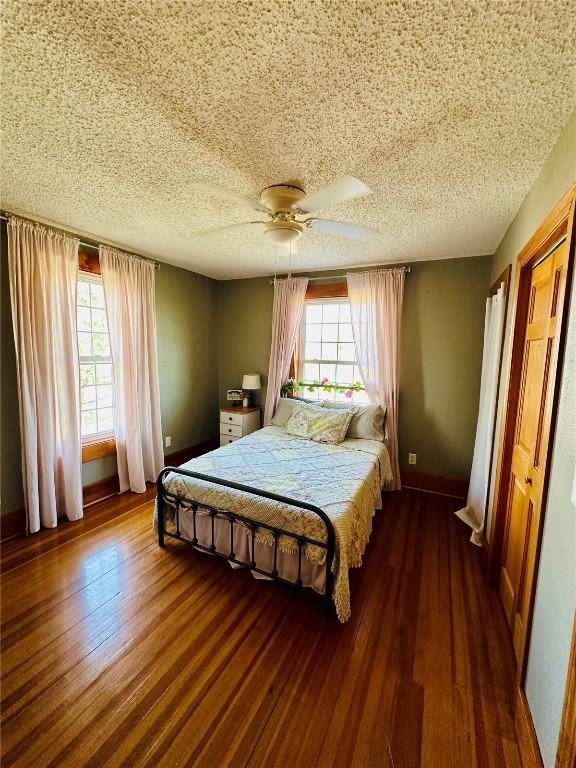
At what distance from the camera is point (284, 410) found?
3.65 meters

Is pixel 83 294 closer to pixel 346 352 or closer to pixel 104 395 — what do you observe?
pixel 104 395

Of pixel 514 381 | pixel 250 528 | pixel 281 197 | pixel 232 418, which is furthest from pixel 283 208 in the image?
pixel 232 418

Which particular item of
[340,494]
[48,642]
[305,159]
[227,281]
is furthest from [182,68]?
[227,281]

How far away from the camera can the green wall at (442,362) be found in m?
3.12

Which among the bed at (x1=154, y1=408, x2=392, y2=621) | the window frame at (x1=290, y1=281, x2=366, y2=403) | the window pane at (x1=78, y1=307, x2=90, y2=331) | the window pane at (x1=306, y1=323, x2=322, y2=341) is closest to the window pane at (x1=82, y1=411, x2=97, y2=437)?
the window pane at (x1=78, y1=307, x2=90, y2=331)

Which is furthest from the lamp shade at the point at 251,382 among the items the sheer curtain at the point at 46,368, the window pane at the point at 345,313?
the sheer curtain at the point at 46,368

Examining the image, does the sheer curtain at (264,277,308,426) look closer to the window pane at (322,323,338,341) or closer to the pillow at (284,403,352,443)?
the window pane at (322,323,338,341)

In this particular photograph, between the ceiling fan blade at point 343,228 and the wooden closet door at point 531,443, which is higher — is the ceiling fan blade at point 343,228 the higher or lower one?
the higher one

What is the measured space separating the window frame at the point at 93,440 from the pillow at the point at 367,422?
2.43 m

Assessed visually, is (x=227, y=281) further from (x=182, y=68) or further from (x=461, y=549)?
(x=461, y=549)

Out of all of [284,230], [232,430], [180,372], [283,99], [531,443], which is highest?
[283,99]

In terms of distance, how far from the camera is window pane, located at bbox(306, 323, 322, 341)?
392 cm

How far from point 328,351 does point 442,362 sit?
4.27 feet

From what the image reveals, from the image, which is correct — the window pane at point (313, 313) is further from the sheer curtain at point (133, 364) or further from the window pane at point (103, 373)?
the window pane at point (103, 373)
